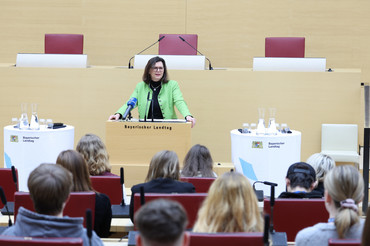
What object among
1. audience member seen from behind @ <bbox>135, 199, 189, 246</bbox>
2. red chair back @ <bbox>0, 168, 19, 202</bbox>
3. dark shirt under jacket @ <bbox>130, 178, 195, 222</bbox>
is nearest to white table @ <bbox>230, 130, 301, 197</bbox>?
dark shirt under jacket @ <bbox>130, 178, 195, 222</bbox>

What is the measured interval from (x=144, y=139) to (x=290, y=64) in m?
2.42

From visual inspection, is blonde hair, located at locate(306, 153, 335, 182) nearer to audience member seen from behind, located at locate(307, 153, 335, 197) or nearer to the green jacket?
audience member seen from behind, located at locate(307, 153, 335, 197)

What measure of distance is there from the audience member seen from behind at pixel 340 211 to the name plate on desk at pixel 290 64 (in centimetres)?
464

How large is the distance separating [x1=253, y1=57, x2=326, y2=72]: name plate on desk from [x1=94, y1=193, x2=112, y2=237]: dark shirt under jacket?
12.5ft

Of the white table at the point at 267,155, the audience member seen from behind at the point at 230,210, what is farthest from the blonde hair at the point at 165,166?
the white table at the point at 267,155

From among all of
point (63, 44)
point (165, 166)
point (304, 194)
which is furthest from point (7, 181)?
point (63, 44)

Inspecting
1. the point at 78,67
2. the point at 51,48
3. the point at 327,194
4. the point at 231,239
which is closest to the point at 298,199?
the point at 327,194

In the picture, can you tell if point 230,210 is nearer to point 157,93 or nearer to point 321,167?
point 321,167

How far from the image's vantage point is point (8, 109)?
A: 729 centimetres

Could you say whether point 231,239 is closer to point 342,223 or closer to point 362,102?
point 342,223

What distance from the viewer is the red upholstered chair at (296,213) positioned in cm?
358

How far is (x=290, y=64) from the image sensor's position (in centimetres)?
736

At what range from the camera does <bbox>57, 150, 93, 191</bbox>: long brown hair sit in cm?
367

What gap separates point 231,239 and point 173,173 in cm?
152
